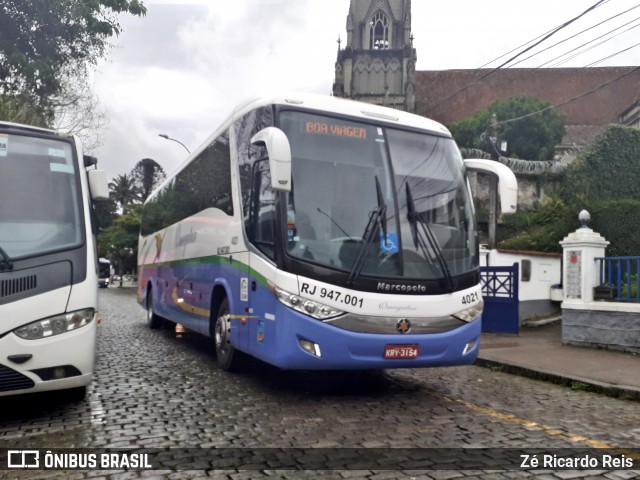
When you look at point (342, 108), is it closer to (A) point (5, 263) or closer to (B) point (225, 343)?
(B) point (225, 343)

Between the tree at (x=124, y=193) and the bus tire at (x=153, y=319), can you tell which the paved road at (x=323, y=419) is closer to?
the bus tire at (x=153, y=319)

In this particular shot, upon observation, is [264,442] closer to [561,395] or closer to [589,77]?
[561,395]

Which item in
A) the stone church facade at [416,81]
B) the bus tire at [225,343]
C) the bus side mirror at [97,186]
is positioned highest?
the stone church facade at [416,81]

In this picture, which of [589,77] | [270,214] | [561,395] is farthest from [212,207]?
[589,77]

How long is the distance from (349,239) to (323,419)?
68.2 inches

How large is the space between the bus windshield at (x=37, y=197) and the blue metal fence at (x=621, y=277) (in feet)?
28.2

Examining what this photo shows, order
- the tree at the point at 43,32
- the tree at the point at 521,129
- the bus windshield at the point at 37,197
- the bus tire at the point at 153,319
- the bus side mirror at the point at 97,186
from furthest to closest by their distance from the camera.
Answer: the tree at the point at 521,129
the tree at the point at 43,32
the bus tire at the point at 153,319
the bus side mirror at the point at 97,186
the bus windshield at the point at 37,197

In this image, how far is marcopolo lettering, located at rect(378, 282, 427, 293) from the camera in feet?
20.3

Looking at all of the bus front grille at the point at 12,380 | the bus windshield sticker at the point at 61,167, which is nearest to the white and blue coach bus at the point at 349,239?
the bus windshield sticker at the point at 61,167

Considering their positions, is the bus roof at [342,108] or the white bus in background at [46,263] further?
the bus roof at [342,108]

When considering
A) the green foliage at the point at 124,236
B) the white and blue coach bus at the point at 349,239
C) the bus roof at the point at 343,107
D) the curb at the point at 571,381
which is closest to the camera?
the white and blue coach bus at the point at 349,239

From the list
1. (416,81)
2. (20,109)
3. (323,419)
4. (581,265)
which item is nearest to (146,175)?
(416,81)

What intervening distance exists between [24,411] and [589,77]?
72412 mm

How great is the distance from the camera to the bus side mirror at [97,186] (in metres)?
6.42
